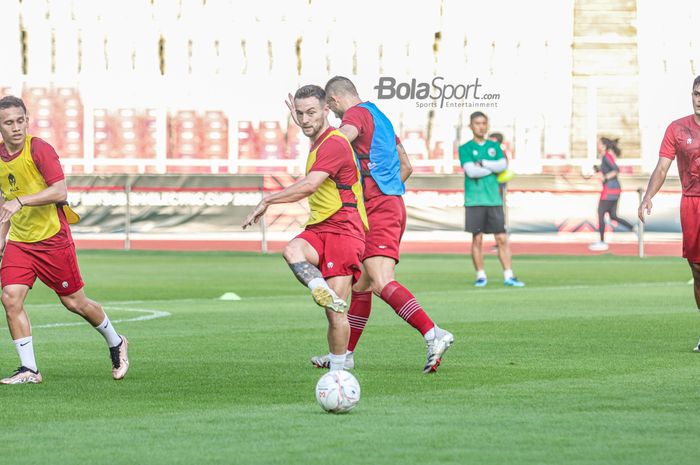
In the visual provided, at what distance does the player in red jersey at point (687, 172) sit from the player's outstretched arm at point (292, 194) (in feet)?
11.4

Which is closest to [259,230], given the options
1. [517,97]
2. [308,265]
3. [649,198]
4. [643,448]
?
[517,97]

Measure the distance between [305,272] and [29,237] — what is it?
2123 millimetres

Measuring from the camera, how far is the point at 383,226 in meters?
10.6

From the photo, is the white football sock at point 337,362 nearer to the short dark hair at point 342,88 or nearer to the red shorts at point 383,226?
the red shorts at point 383,226

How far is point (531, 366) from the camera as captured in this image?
10.4 metres

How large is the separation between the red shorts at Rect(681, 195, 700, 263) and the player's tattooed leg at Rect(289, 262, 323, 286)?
12.7 feet

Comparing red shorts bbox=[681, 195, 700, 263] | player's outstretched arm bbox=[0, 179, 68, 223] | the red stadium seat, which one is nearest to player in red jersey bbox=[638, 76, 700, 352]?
red shorts bbox=[681, 195, 700, 263]

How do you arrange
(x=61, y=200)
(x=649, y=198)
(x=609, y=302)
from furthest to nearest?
(x=609, y=302) < (x=649, y=198) < (x=61, y=200)

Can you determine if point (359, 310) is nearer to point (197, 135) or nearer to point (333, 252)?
point (333, 252)

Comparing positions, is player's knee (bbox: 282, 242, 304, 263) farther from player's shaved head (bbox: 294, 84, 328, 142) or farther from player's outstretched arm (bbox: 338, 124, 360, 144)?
player's outstretched arm (bbox: 338, 124, 360, 144)

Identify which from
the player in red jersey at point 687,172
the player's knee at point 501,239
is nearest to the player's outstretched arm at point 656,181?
the player in red jersey at point 687,172

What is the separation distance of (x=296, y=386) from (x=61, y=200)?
188 centimetres

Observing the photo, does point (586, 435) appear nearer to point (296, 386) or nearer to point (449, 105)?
point (296, 386)

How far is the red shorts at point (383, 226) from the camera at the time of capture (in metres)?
10.6
